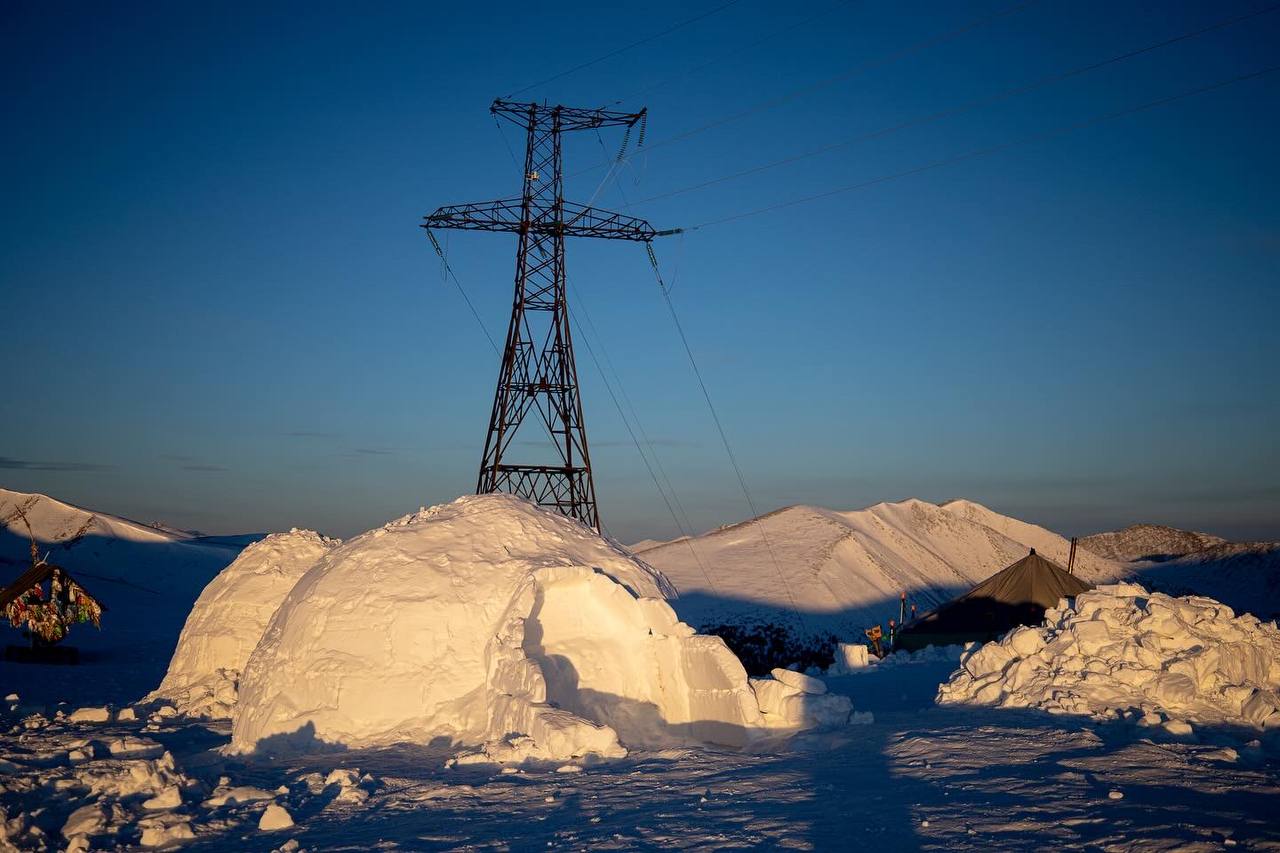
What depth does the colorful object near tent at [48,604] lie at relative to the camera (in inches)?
596

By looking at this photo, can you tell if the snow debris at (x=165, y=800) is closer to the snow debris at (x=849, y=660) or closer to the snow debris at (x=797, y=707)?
the snow debris at (x=797, y=707)

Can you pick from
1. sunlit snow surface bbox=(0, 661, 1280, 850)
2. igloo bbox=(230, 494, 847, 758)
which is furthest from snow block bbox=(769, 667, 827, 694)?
sunlit snow surface bbox=(0, 661, 1280, 850)

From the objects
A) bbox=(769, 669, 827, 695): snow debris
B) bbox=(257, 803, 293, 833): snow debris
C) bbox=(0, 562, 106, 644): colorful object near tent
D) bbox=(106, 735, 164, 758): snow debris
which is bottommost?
bbox=(106, 735, 164, 758): snow debris

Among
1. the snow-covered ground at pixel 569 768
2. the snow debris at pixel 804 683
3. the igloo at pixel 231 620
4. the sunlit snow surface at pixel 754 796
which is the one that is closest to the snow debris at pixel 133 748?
the snow-covered ground at pixel 569 768

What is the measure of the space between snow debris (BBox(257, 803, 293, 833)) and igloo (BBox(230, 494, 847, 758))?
300 centimetres

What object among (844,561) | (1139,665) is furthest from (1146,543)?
(1139,665)

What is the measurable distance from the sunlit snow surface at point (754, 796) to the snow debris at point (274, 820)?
0.11 metres

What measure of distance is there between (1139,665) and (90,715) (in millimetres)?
14995

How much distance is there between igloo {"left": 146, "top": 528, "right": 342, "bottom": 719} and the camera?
16.4 meters

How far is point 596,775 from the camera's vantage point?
9555mm

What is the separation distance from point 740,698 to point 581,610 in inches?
100.0

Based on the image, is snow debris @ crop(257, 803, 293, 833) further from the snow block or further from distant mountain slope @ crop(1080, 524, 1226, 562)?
distant mountain slope @ crop(1080, 524, 1226, 562)

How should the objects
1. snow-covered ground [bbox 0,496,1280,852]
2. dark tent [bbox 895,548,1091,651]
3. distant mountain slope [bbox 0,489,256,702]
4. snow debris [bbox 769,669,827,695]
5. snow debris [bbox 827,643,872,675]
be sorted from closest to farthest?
snow-covered ground [bbox 0,496,1280,852] < snow debris [bbox 769,669,827,695] < snow debris [bbox 827,643,872,675] < dark tent [bbox 895,548,1091,651] < distant mountain slope [bbox 0,489,256,702]

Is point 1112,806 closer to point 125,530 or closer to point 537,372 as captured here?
point 537,372
